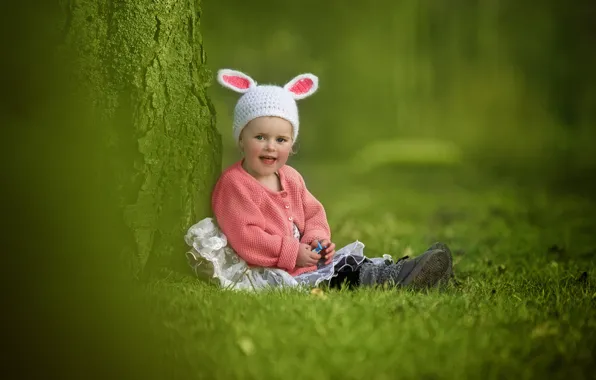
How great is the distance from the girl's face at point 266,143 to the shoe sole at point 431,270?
2.81 feet

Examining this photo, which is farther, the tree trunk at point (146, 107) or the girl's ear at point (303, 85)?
the girl's ear at point (303, 85)

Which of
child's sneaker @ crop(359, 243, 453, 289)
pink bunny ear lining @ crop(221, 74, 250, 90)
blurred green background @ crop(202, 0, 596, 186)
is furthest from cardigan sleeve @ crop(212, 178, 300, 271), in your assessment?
blurred green background @ crop(202, 0, 596, 186)

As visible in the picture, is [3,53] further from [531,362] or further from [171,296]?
[531,362]

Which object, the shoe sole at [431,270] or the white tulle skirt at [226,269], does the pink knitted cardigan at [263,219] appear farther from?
the shoe sole at [431,270]

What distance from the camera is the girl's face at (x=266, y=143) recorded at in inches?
152

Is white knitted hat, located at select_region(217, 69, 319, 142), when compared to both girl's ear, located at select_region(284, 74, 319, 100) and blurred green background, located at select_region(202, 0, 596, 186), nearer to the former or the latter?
girl's ear, located at select_region(284, 74, 319, 100)

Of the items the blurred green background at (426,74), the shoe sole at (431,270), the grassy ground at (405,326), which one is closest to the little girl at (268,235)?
the shoe sole at (431,270)

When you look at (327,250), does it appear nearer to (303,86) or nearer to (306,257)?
(306,257)

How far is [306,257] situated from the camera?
12.5ft

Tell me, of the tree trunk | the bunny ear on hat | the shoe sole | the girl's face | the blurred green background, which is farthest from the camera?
the blurred green background

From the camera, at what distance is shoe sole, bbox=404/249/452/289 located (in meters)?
3.73

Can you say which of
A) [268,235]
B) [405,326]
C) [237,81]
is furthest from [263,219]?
[405,326]

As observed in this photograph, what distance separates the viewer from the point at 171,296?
3.38m

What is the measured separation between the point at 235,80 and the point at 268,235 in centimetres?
83
